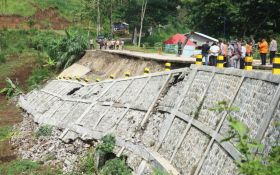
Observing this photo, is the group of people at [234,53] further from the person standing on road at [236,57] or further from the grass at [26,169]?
the grass at [26,169]

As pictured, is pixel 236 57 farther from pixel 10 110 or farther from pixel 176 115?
pixel 10 110

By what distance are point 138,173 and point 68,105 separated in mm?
11761

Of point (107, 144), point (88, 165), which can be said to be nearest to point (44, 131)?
point (88, 165)

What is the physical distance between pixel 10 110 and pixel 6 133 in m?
8.24

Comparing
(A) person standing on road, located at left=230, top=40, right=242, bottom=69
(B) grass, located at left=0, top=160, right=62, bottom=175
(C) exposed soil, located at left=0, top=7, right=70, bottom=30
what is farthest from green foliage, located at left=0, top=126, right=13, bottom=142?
(C) exposed soil, located at left=0, top=7, right=70, bottom=30

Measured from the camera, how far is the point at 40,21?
69.0m

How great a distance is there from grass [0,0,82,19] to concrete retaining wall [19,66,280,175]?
4662 cm

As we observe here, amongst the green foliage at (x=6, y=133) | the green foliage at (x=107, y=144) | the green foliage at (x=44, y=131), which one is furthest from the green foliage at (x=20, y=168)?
the green foliage at (x=6, y=133)

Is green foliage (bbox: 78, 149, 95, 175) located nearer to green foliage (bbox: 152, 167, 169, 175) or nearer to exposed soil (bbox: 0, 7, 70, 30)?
green foliage (bbox: 152, 167, 169, 175)

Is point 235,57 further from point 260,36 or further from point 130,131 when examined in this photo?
point 260,36

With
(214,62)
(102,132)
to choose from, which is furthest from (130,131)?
(214,62)

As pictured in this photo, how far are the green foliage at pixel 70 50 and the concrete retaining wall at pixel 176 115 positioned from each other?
45.5 feet

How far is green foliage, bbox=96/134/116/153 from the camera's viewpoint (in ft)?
57.6

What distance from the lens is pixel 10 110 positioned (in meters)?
34.2
